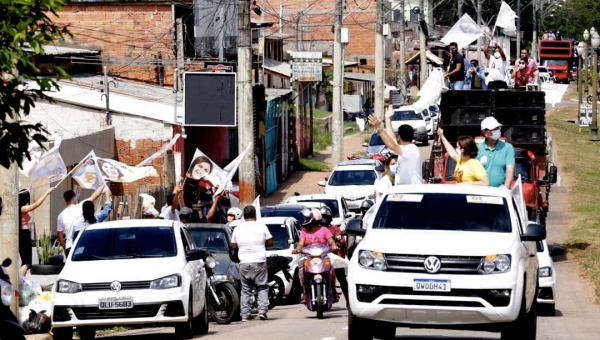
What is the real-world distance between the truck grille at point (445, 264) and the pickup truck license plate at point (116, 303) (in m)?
4.37

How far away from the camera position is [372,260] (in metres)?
11.8

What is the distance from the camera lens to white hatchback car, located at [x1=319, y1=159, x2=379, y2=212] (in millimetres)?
35406

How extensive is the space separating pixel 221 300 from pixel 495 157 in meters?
5.77

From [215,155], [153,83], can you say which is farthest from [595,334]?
[153,83]

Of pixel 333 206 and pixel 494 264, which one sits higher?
pixel 494 264

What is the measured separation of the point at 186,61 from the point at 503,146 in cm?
2751

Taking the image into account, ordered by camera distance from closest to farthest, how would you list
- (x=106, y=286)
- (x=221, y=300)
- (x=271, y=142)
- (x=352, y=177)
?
(x=106, y=286) → (x=221, y=300) → (x=352, y=177) → (x=271, y=142)

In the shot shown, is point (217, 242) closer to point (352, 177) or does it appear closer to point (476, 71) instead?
point (476, 71)

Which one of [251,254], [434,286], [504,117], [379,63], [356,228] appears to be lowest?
[251,254]

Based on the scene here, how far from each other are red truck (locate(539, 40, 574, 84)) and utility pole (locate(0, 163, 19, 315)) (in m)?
92.8

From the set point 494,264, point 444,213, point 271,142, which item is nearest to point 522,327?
point 494,264

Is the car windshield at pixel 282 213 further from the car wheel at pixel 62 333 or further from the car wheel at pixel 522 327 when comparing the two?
the car wheel at pixel 522 327

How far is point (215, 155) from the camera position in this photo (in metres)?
41.8

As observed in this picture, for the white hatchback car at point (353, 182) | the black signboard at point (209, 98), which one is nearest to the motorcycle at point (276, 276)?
the white hatchback car at point (353, 182)
